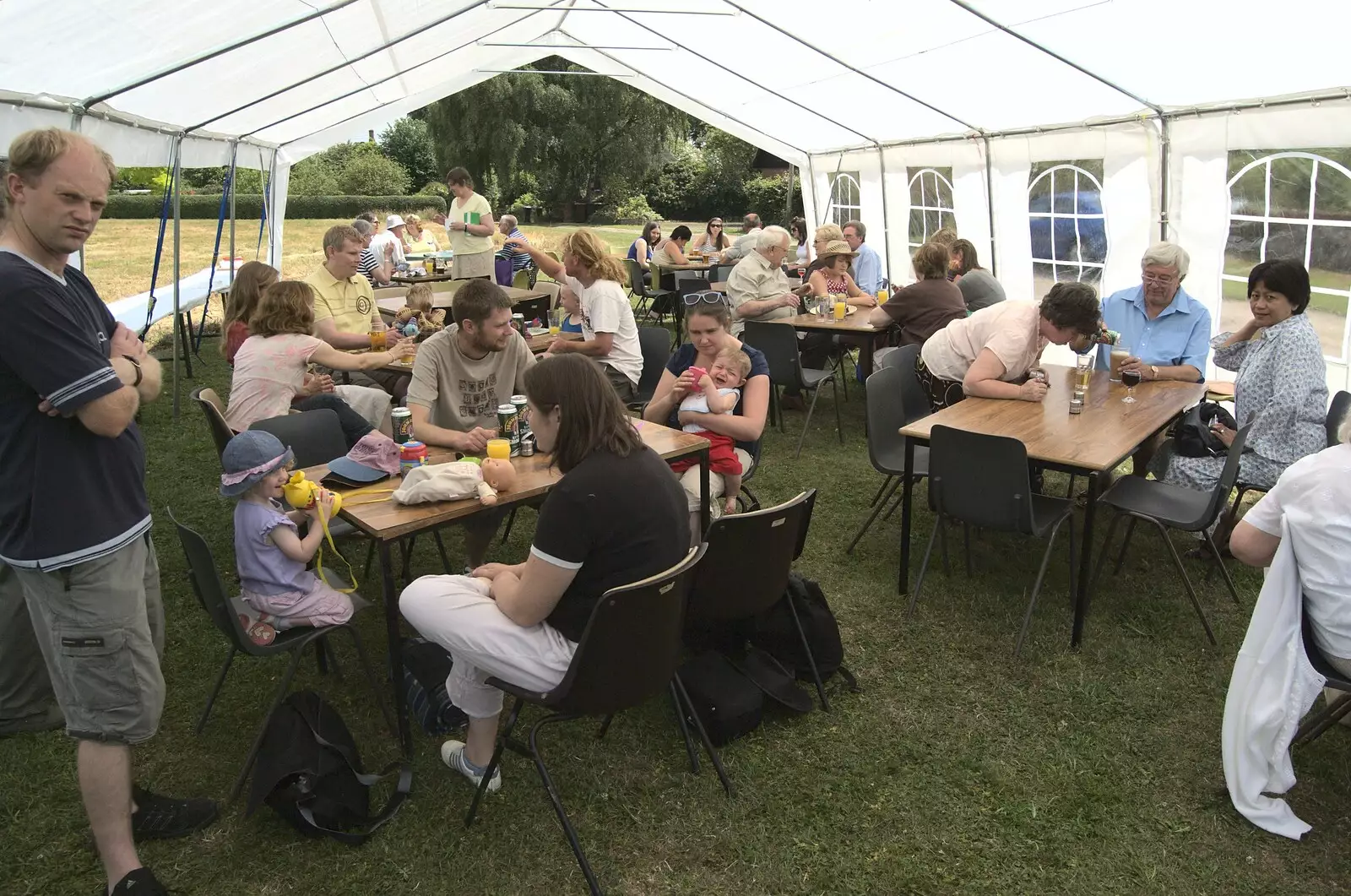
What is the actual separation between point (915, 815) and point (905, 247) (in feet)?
30.0

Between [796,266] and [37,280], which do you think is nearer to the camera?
[37,280]

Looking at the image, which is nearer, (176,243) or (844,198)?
(176,243)

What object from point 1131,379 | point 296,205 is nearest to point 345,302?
point 1131,379

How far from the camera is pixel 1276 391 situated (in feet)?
12.9

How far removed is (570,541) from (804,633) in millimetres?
1304

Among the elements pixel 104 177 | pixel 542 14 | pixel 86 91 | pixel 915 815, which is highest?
pixel 542 14

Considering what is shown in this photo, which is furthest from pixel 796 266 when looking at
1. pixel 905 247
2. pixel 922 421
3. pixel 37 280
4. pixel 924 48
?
pixel 37 280

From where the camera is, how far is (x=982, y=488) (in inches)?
137

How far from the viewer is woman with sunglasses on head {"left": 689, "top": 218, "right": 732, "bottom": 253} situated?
12155 millimetres

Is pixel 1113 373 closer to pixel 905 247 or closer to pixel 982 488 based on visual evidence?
pixel 982 488

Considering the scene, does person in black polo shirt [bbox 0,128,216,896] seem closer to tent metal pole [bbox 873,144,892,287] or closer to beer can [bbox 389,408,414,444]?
beer can [bbox 389,408,414,444]

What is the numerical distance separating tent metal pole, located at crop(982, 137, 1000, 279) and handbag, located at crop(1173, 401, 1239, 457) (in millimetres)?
4762

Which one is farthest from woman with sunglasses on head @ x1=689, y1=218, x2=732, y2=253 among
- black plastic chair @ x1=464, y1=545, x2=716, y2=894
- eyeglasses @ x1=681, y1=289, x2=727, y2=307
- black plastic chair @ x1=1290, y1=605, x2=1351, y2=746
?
black plastic chair @ x1=464, y1=545, x2=716, y2=894

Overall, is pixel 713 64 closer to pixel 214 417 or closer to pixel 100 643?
pixel 214 417
